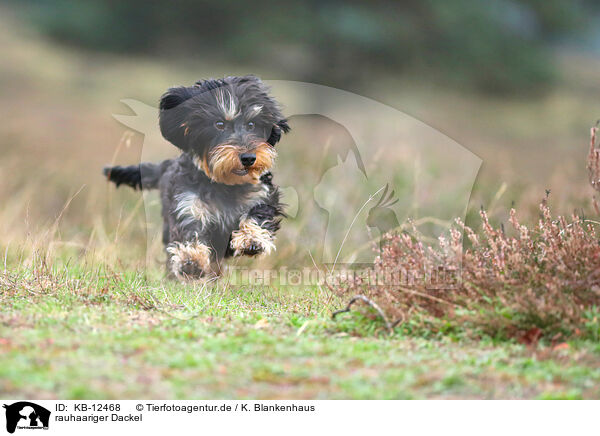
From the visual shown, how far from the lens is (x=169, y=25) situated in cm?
1277

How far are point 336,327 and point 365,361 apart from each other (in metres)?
0.60

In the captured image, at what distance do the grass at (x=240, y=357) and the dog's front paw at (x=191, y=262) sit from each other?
0.83m

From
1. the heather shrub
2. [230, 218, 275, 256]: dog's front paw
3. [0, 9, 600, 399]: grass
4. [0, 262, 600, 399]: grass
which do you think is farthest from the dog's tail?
the heather shrub

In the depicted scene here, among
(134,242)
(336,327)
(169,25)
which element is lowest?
(336,327)

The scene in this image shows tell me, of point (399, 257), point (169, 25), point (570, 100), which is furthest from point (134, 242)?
point (570, 100)

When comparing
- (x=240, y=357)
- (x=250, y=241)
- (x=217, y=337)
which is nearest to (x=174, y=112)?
(x=250, y=241)

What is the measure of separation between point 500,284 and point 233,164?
1858 millimetres

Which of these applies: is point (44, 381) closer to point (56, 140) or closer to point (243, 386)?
point (243, 386)

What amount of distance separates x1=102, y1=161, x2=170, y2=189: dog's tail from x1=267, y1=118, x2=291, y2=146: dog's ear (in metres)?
1.47

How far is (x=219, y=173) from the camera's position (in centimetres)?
492

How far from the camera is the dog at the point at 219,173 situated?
16.1ft
